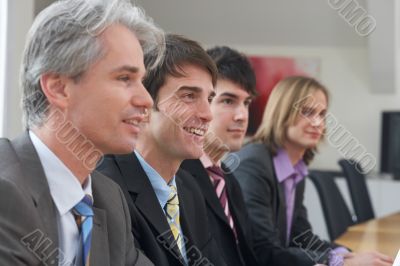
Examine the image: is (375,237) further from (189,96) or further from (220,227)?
(189,96)

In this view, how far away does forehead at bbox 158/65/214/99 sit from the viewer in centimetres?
189

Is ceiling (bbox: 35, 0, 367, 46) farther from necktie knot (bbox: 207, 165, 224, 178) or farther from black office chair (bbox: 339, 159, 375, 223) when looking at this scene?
necktie knot (bbox: 207, 165, 224, 178)

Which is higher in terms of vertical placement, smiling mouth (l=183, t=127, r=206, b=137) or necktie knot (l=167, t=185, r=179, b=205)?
smiling mouth (l=183, t=127, r=206, b=137)

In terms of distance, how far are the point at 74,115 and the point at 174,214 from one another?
63cm

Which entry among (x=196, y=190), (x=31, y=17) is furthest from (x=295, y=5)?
(x=196, y=190)

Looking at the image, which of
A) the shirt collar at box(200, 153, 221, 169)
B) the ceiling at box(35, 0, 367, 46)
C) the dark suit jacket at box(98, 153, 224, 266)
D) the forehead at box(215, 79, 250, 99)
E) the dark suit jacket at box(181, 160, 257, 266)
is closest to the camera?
the dark suit jacket at box(98, 153, 224, 266)

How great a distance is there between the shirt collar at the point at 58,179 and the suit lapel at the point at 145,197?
17.0 inches

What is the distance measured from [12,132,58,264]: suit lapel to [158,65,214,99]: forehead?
2.23ft

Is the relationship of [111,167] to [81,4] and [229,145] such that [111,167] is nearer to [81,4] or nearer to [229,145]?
[81,4]

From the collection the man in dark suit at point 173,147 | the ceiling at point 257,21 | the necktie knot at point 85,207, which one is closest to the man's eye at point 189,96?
the man in dark suit at point 173,147

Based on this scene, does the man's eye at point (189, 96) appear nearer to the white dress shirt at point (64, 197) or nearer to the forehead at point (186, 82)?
the forehead at point (186, 82)

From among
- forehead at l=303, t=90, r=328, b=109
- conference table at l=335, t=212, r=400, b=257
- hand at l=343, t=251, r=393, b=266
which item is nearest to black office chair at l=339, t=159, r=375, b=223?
conference table at l=335, t=212, r=400, b=257

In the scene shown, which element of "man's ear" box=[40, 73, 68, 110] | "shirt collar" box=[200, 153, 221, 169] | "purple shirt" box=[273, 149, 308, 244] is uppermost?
"man's ear" box=[40, 73, 68, 110]

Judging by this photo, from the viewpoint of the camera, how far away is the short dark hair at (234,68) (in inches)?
102
